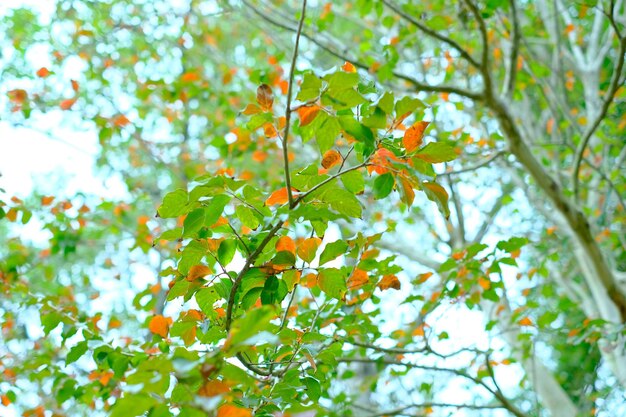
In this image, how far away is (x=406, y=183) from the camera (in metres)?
0.98

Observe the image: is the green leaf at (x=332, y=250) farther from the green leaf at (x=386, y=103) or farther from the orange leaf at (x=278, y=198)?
the green leaf at (x=386, y=103)

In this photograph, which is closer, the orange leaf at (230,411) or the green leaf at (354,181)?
the orange leaf at (230,411)

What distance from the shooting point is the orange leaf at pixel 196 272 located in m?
1.13

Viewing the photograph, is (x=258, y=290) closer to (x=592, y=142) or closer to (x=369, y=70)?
(x=369, y=70)

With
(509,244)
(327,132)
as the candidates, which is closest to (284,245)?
(327,132)

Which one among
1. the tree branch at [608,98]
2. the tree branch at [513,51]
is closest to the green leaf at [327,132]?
the tree branch at [608,98]

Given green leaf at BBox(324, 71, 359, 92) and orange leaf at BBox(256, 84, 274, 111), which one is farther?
orange leaf at BBox(256, 84, 274, 111)

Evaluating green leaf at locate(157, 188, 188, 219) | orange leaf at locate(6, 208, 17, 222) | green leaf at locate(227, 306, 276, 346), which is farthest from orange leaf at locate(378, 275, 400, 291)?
orange leaf at locate(6, 208, 17, 222)

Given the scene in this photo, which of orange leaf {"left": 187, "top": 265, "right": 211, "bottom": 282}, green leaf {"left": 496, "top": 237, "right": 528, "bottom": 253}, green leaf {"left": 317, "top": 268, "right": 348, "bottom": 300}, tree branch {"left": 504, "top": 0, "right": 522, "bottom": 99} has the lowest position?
orange leaf {"left": 187, "top": 265, "right": 211, "bottom": 282}

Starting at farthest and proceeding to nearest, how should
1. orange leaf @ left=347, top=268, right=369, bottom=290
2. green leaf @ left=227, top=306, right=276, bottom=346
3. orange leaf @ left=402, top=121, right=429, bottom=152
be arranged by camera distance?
orange leaf @ left=347, top=268, right=369, bottom=290 < orange leaf @ left=402, top=121, right=429, bottom=152 < green leaf @ left=227, top=306, right=276, bottom=346

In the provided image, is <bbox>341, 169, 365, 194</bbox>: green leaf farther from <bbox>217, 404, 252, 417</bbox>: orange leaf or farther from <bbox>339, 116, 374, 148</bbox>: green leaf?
<bbox>217, 404, 252, 417</bbox>: orange leaf

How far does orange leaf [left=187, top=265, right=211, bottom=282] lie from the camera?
1.13 m

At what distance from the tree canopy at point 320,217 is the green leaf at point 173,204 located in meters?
0.02

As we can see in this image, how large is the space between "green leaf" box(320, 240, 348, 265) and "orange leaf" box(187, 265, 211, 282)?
26 centimetres
